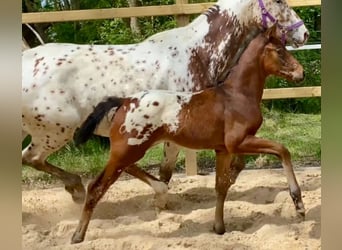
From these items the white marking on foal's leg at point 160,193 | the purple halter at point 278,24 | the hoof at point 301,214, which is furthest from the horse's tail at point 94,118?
the hoof at point 301,214

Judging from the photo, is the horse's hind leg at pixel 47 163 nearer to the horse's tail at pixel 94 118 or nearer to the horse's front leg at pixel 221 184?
Answer: the horse's tail at pixel 94 118

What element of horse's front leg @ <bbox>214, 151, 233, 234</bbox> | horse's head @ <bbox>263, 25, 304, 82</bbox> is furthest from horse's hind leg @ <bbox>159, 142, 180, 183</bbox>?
horse's head @ <bbox>263, 25, 304, 82</bbox>

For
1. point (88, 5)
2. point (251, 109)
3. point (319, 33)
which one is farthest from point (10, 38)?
point (319, 33)

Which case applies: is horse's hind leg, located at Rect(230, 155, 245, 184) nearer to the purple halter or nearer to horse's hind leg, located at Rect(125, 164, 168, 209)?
horse's hind leg, located at Rect(125, 164, 168, 209)

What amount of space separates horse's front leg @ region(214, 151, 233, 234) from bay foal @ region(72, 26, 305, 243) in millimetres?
19

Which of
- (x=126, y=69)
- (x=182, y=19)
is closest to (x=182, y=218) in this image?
(x=126, y=69)

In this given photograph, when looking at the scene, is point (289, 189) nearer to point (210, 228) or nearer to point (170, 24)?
point (210, 228)

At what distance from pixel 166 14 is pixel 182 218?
1.95 feet

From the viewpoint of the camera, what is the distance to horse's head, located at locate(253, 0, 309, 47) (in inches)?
78.1

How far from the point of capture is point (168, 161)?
2.02m

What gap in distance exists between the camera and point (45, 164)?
1967mm

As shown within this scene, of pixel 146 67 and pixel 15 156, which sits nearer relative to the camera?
pixel 15 156

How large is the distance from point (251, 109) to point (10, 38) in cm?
68

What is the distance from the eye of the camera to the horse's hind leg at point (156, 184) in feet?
6.48
